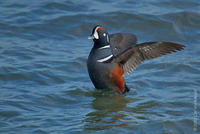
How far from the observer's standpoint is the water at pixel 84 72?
6.38m

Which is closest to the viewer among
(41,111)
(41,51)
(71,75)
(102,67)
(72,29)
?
(41,111)

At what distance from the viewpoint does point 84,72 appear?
8.87m

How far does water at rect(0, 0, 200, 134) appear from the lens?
20.9 ft

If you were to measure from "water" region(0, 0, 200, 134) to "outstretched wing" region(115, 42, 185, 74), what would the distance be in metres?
0.62

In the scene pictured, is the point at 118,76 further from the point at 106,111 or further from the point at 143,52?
the point at 106,111

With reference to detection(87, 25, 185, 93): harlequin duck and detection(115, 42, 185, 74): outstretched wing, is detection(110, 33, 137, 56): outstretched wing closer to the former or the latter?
detection(87, 25, 185, 93): harlequin duck

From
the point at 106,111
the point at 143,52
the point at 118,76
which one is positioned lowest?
the point at 106,111

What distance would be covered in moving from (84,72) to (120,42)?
0.93 meters

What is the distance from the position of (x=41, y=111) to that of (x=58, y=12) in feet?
16.9

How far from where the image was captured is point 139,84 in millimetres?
8281

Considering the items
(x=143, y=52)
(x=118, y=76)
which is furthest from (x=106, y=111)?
(x=143, y=52)

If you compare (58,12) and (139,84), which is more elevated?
(58,12)

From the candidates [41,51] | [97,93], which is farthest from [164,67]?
[41,51]

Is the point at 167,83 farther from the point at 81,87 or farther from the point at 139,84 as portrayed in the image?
the point at 81,87
